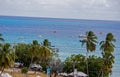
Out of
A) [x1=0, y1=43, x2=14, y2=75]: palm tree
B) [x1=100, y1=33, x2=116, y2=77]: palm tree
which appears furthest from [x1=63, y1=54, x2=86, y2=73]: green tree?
[x1=0, y1=43, x2=14, y2=75]: palm tree

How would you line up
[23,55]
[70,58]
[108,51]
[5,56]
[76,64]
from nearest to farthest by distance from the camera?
[5,56] → [108,51] → [76,64] → [70,58] → [23,55]

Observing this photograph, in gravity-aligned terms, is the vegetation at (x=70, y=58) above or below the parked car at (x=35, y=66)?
above

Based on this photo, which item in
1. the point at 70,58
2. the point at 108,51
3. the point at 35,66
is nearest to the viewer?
the point at 108,51

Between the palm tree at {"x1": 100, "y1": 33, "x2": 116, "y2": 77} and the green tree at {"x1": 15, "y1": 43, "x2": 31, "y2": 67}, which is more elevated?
the palm tree at {"x1": 100, "y1": 33, "x2": 116, "y2": 77}

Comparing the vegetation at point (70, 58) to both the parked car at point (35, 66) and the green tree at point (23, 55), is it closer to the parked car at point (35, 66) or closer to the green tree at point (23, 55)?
the green tree at point (23, 55)

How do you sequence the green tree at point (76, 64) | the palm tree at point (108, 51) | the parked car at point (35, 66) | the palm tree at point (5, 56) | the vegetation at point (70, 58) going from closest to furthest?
the palm tree at point (5, 56) < the vegetation at point (70, 58) < the palm tree at point (108, 51) < the green tree at point (76, 64) < the parked car at point (35, 66)

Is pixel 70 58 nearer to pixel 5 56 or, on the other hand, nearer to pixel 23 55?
pixel 23 55

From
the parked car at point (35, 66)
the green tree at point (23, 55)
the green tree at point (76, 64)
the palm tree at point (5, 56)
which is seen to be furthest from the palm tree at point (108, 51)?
the green tree at point (23, 55)

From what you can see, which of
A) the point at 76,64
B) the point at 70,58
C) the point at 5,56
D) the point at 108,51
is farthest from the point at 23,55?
the point at 5,56

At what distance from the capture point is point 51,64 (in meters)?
64.2

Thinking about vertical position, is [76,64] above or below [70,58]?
below

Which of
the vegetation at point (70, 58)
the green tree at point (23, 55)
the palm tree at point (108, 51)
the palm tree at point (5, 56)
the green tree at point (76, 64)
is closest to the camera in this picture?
the palm tree at point (5, 56)

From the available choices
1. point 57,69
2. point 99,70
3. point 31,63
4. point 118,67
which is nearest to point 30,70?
point 31,63

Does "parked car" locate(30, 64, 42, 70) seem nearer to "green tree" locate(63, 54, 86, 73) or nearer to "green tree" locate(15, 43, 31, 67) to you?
"green tree" locate(15, 43, 31, 67)
